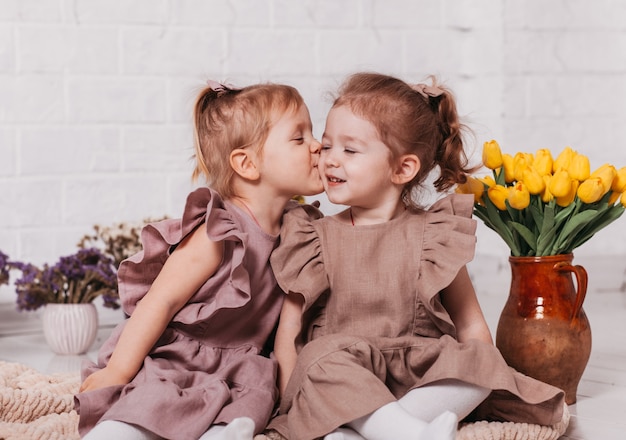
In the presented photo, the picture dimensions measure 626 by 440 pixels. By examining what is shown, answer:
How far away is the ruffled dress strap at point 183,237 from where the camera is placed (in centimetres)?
144

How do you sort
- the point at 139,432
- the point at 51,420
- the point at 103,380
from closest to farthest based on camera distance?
1. the point at 139,432
2. the point at 103,380
3. the point at 51,420

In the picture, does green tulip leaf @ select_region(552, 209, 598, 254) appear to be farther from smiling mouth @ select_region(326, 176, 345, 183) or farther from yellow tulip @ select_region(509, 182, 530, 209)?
smiling mouth @ select_region(326, 176, 345, 183)

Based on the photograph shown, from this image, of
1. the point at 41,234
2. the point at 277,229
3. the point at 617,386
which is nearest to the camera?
the point at 277,229

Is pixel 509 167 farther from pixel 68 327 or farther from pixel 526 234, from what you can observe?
pixel 68 327

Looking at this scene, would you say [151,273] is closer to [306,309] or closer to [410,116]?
[306,309]

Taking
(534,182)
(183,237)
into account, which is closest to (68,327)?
(183,237)

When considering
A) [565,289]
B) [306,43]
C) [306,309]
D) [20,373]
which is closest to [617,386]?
[565,289]

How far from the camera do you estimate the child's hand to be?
4.59 feet

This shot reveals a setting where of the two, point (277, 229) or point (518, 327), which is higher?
point (277, 229)

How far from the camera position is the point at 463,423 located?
4.76 feet

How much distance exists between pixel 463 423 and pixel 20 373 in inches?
36.6

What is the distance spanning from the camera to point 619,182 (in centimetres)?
162

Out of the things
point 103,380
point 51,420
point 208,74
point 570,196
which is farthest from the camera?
point 208,74

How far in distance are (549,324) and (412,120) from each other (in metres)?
0.44
